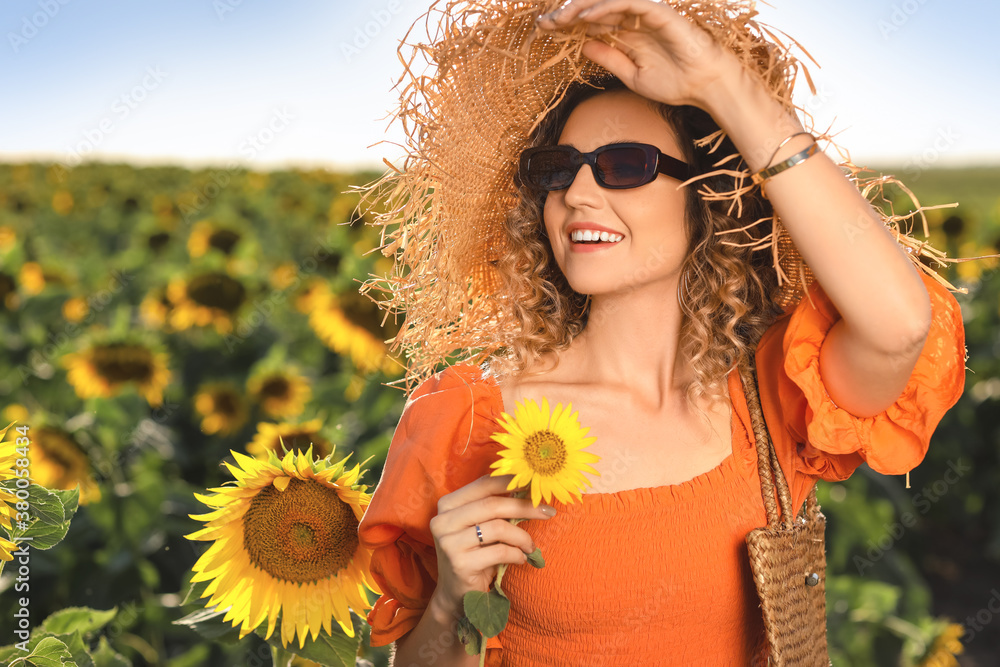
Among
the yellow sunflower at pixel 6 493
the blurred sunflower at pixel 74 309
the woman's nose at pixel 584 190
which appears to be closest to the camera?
the yellow sunflower at pixel 6 493

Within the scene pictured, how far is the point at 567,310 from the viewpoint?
68.9 inches

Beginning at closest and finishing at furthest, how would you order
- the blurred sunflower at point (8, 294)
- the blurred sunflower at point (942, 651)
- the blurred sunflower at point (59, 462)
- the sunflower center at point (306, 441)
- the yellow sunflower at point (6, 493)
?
1. the yellow sunflower at point (6, 493)
2. the sunflower center at point (306, 441)
3. the blurred sunflower at point (59, 462)
4. the blurred sunflower at point (942, 651)
5. the blurred sunflower at point (8, 294)

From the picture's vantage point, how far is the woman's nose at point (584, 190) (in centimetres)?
147

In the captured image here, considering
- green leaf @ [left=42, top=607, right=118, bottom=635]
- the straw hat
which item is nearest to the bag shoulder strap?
the straw hat

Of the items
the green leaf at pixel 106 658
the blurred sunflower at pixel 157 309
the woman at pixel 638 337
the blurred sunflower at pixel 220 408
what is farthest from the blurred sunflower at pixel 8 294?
the woman at pixel 638 337

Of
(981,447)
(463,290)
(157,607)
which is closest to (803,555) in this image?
(463,290)

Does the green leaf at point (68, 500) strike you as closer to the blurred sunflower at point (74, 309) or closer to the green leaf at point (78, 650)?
the green leaf at point (78, 650)

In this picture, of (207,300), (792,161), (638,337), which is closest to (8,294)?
(207,300)

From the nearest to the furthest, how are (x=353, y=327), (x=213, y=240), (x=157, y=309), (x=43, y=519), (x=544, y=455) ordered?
1. (x=544, y=455)
2. (x=43, y=519)
3. (x=353, y=327)
4. (x=157, y=309)
5. (x=213, y=240)

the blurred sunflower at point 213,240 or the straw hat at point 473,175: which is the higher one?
the straw hat at point 473,175

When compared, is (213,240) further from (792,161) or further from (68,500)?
(792,161)

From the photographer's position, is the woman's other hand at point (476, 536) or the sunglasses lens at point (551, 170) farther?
the sunglasses lens at point (551, 170)

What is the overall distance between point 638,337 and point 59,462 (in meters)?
2.16

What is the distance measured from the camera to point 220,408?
11.3 feet
